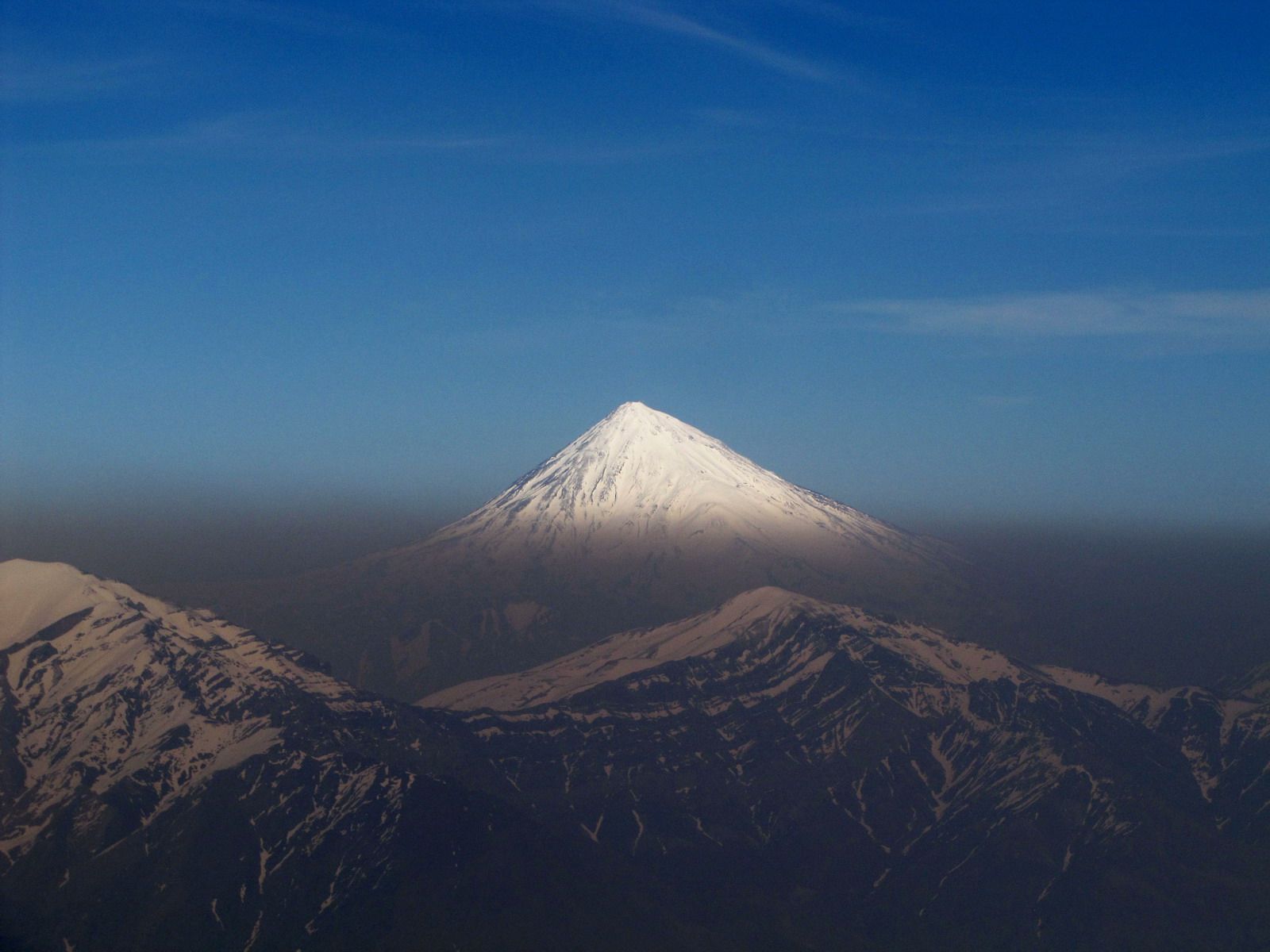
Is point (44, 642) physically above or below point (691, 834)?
above

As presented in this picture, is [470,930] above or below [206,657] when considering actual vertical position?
below

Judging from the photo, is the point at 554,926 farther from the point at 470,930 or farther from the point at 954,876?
the point at 954,876

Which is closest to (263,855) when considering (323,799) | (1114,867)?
(323,799)

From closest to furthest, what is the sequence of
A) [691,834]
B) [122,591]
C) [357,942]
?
[357,942]
[122,591]
[691,834]

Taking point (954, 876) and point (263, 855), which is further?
point (954, 876)

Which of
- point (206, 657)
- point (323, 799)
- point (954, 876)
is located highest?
point (206, 657)

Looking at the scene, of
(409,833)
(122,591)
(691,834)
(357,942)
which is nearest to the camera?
(357,942)

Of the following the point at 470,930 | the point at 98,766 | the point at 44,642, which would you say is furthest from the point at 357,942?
the point at 44,642

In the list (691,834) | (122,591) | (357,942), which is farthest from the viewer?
(691,834)

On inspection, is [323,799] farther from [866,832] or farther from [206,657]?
[866,832]
